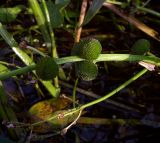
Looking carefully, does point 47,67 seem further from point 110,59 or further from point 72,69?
point 72,69

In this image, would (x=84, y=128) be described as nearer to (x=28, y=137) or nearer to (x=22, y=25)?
(x=28, y=137)

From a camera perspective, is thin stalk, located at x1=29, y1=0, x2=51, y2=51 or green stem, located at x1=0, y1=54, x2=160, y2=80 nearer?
green stem, located at x1=0, y1=54, x2=160, y2=80

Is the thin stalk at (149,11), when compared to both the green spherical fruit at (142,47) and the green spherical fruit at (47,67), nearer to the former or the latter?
the green spherical fruit at (142,47)

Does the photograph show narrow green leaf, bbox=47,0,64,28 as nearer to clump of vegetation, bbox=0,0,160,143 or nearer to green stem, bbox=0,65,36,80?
clump of vegetation, bbox=0,0,160,143

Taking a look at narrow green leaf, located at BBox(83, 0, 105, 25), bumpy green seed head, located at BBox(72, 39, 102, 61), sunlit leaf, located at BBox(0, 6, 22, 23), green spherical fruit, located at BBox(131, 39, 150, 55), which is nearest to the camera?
bumpy green seed head, located at BBox(72, 39, 102, 61)

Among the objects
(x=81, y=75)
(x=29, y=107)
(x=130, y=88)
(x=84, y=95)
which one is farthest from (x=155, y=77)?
(x=29, y=107)

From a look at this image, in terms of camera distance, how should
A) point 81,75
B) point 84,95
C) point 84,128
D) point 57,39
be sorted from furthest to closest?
point 57,39, point 84,95, point 84,128, point 81,75

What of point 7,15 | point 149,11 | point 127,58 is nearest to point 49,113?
point 127,58

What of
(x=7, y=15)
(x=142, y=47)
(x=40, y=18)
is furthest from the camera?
(x=7, y=15)

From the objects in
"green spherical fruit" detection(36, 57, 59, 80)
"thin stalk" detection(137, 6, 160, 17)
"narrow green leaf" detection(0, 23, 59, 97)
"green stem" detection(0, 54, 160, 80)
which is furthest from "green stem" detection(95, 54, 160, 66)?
"thin stalk" detection(137, 6, 160, 17)
